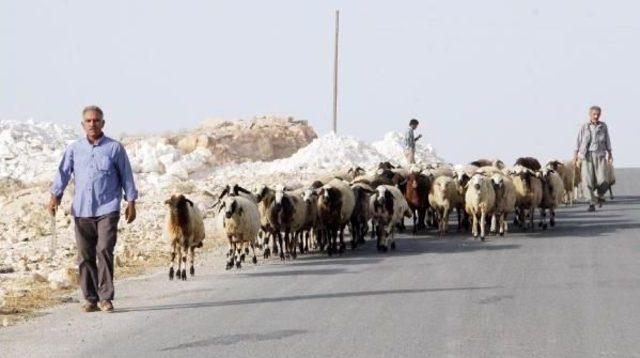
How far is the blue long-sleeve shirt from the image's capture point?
12234mm

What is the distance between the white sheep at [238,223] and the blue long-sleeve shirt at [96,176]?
507cm

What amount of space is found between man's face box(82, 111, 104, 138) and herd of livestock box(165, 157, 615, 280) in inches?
153

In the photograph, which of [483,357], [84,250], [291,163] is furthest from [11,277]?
[291,163]

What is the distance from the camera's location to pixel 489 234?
73.7 ft

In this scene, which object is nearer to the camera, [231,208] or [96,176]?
[96,176]

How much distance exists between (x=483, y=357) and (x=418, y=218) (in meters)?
15.4

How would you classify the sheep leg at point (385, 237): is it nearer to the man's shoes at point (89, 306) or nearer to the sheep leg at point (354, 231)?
the sheep leg at point (354, 231)

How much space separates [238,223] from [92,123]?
18.6 feet

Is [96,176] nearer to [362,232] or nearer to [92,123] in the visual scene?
[92,123]

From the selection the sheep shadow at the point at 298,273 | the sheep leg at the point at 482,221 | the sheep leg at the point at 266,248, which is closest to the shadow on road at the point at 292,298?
the sheep shadow at the point at 298,273

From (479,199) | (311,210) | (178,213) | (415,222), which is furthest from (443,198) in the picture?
(178,213)

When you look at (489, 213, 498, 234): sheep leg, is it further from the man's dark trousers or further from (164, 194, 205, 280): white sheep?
the man's dark trousers

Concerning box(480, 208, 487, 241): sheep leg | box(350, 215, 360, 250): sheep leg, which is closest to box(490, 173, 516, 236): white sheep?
box(480, 208, 487, 241): sheep leg

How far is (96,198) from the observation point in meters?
12.2
